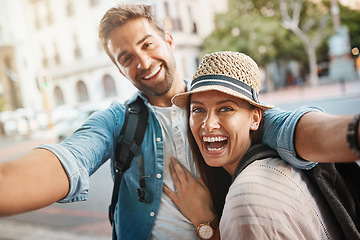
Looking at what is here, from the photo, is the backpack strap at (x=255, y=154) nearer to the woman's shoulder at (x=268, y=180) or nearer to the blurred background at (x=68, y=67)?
the woman's shoulder at (x=268, y=180)

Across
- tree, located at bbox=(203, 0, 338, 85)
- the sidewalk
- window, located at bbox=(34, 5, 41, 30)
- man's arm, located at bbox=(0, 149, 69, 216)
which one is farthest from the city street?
tree, located at bbox=(203, 0, 338, 85)

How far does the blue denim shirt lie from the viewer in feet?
2.79

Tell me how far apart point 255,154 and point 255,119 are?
0.14 meters

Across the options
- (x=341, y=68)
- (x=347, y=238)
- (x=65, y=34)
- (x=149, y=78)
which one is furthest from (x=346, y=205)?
(x=341, y=68)

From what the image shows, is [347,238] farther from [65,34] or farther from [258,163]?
[65,34]

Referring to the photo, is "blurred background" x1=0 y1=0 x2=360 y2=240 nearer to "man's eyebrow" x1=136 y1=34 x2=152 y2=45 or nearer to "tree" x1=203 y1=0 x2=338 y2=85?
"man's eyebrow" x1=136 y1=34 x2=152 y2=45

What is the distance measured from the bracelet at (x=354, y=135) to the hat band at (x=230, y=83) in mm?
350

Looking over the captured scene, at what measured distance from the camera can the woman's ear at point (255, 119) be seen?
3.22 feet

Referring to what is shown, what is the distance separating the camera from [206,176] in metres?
1.09

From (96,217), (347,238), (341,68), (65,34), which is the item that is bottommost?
(96,217)

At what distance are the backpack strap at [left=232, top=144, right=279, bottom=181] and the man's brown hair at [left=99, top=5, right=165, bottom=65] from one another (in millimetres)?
674

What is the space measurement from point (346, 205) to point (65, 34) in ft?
13.4

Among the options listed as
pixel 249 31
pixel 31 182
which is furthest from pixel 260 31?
pixel 31 182

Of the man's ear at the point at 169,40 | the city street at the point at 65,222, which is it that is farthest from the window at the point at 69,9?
the man's ear at the point at 169,40
